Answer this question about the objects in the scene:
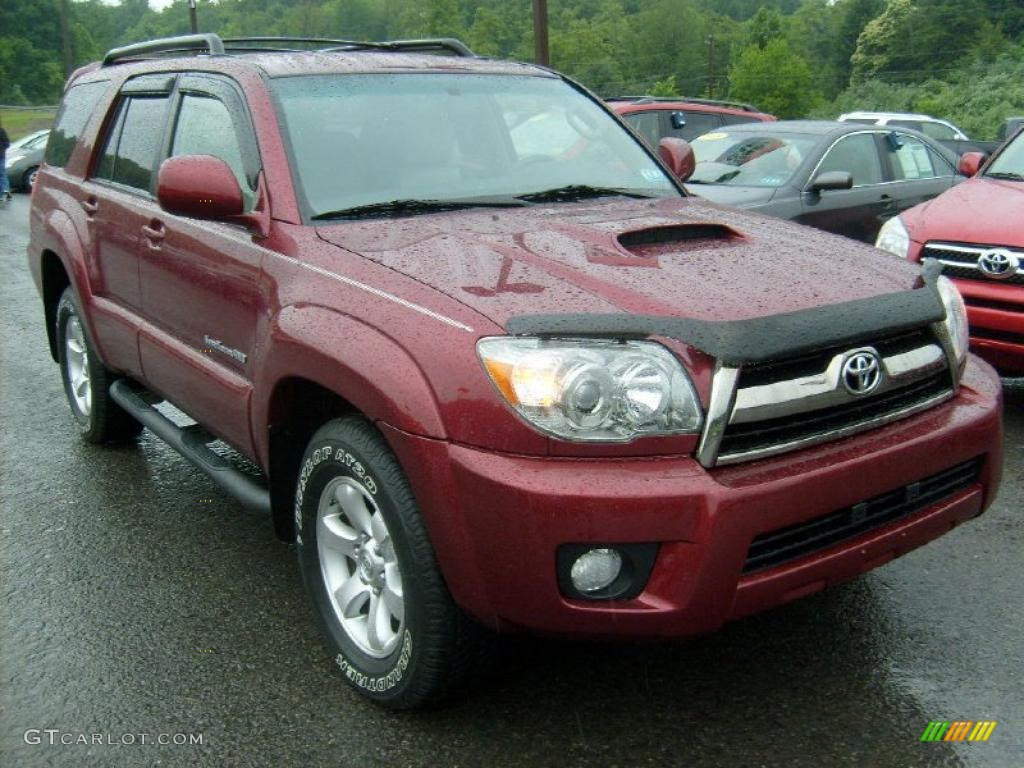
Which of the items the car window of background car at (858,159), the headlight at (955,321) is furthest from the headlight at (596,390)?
the car window of background car at (858,159)

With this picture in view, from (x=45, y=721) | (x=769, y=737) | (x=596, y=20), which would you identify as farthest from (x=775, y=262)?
(x=596, y=20)

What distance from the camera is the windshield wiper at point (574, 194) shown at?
Result: 358 centimetres

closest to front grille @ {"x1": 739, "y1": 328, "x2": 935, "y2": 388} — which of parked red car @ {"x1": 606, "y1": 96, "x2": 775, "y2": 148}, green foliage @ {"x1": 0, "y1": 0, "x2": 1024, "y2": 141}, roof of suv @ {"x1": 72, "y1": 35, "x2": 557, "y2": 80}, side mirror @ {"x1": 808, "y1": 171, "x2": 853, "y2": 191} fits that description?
roof of suv @ {"x1": 72, "y1": 35, "x2": 557, "y2": 80}

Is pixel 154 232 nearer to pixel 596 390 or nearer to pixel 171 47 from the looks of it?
pixel 171 47

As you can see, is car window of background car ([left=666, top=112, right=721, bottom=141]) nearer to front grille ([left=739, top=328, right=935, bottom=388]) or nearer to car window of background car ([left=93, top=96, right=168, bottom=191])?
car window of background car ([left=93, top=96, right=168, bottom=191])

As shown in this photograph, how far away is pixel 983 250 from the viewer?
5.14m

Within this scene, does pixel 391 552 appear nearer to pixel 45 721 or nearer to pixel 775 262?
pixel 45 721

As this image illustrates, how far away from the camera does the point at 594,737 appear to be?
271cm

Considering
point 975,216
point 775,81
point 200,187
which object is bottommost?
point 775,81

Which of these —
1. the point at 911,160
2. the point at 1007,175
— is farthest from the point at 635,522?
the point at 911,160

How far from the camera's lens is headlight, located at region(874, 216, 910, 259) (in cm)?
555

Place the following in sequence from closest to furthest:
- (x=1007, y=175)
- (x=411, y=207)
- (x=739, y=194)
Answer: (x=411, y=207) < (x=1007, y=175) < (x=739, y=194)

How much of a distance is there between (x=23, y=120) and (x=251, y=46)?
147 ft

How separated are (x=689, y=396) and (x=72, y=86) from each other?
4.38 meters
